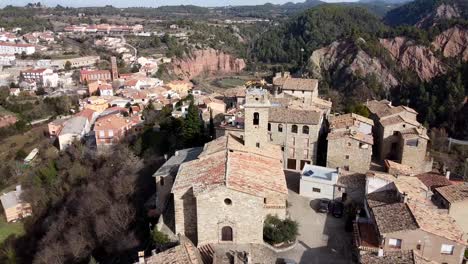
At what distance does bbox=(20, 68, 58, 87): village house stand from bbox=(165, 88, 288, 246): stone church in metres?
79.0

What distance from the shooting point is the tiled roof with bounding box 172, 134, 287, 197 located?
21938mm

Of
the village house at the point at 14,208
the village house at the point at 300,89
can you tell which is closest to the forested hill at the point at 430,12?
the village house at the point at 300,89

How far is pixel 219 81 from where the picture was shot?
412 ft

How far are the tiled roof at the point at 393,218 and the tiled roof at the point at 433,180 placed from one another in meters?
7.21

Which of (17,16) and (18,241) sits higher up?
(17,16)

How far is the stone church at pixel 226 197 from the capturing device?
21.6 metres

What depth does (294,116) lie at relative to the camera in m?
33.5

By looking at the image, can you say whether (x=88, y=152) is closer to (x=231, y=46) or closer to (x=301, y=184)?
(x=301, y=184)

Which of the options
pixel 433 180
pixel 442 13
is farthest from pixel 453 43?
pixel 433 180

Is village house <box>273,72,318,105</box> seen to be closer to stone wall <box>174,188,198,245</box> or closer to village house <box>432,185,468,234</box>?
village house <box>432,185,468,234</box>

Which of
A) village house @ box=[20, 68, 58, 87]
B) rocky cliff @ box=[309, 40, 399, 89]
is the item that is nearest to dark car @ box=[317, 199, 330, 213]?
rocky cliff @ box=[309, 40, 399, 89]

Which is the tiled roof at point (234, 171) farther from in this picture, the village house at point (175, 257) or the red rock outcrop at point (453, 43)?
the red rock outcrop at point (453, 43)

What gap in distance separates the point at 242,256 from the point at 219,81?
107225 mm

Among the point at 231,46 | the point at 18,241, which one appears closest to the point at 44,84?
the point at 18,241
